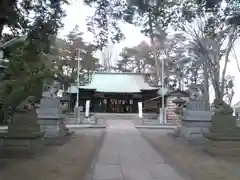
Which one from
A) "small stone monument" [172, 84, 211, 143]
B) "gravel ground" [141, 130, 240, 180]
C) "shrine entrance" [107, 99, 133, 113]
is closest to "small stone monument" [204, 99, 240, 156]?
"gravel ground" [141, 130, 240, 180]

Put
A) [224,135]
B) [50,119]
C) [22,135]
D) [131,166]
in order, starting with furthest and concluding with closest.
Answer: [50,119], [224,135], [22,135], [131,166]

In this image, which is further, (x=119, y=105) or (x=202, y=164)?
(x=119, y=105)

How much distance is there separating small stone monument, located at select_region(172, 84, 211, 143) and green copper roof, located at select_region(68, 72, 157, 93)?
31238 mm

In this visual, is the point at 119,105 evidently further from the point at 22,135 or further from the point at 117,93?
the point at 22,135

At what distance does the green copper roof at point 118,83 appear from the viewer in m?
48.8

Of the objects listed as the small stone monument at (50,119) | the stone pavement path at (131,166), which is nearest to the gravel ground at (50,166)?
the stone pavement path at (131,166)

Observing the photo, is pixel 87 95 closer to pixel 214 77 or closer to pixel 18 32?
pixel 214 77

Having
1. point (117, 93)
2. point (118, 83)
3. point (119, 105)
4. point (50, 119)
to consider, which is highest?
point (118, 83)

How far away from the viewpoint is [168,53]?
48.2 m

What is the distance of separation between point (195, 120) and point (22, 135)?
8.37m

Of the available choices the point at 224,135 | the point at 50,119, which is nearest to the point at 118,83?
the point at 50,119

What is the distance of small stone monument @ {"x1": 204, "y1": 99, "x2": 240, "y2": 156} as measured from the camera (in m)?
11.4

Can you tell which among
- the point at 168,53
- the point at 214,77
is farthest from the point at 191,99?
the point at 168,53

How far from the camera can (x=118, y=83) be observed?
51125 mm
